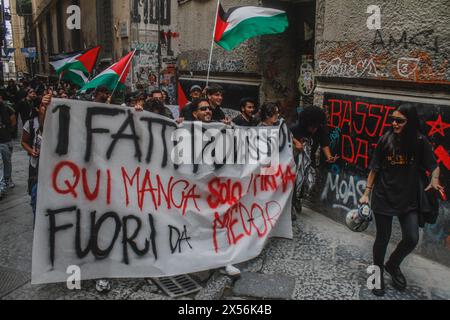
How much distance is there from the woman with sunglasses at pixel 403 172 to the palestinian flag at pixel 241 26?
7.92 feet

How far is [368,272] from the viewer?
3936 mm

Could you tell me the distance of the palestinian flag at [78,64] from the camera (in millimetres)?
Answer: 5770

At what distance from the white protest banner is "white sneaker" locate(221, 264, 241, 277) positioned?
2.7 inches

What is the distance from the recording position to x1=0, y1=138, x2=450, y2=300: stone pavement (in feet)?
11.7

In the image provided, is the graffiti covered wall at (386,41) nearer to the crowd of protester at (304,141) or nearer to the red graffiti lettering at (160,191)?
the crowd of protester at (304,141)

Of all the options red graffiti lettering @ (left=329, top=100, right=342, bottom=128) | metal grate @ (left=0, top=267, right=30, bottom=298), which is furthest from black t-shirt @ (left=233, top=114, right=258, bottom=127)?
metal grate @ (left=0, top=267, right=30, bottom=298)

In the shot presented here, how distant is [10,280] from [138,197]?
1.44 metres

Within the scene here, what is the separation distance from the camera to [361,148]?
508cm

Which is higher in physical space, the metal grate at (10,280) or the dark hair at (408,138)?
the dark hair at (408,138)

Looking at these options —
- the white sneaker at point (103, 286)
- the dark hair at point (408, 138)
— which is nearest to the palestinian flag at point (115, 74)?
the white sneaker at point (103, 286)

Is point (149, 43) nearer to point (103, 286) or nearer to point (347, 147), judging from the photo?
point (347, 147)

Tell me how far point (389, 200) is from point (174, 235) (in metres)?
1.95
